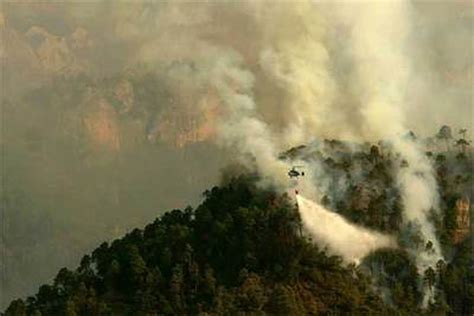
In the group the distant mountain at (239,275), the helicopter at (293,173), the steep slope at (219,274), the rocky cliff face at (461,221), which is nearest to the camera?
the steep slope at (219,274)

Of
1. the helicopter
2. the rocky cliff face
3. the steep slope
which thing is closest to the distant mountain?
the steep slope

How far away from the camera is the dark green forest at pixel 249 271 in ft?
474

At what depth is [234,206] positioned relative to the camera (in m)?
166

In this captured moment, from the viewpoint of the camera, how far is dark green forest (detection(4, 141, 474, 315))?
144 metres

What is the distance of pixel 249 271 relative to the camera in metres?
151

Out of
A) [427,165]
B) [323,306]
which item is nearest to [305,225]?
[323,306]

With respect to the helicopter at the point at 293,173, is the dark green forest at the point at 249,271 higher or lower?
lower

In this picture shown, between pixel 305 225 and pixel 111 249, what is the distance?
3527cm

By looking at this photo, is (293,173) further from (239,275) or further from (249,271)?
(239,275)

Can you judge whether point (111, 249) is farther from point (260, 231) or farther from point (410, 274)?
point (410, 274)

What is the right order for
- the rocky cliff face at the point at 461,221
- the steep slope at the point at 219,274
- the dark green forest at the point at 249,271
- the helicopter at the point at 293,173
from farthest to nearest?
1. the rocky cliff face at the point at 461,221
2. the helicopter at the point at 293,173
3. the dark green forest at the point at 249,271
4. the steep slope at the point at 219,274

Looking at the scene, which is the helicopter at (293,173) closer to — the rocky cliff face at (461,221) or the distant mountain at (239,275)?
the distant mountain at (239,275)

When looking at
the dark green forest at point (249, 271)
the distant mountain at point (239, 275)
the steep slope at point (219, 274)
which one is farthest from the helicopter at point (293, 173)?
the steep slope at point (219, 274)

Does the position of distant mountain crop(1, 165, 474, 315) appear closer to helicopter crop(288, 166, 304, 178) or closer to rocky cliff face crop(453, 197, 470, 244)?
rocky cliff face crop(453, 197, 470, 244)
